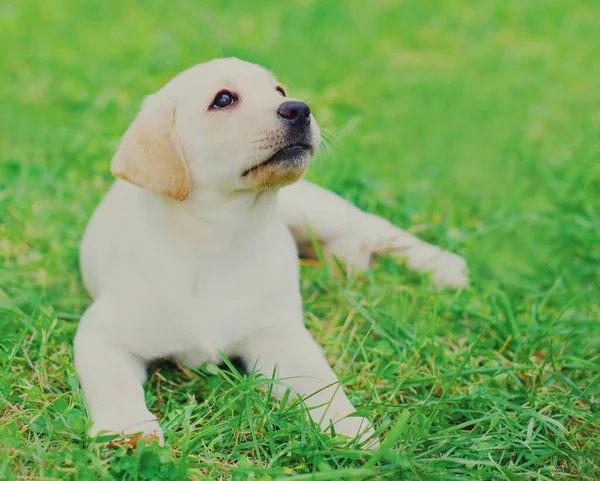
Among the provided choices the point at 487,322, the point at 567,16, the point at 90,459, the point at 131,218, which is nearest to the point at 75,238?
the point at 131,218

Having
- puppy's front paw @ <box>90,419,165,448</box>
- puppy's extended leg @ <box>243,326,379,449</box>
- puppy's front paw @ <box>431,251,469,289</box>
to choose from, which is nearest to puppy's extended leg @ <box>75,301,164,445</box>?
puppy's front paw @ <box>90,419,165,448</box>

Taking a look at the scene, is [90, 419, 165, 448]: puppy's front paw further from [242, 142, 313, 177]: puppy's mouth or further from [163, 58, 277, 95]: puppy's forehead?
[163, 58, 277, 95]: puppy's forehead

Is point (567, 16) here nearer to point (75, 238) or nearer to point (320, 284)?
point (320, 284)

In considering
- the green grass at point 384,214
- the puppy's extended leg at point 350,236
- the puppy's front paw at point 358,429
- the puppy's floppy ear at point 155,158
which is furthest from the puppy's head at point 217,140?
the puppy's extended leg at point 350,236

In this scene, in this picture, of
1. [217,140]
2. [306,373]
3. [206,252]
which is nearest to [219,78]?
[217,140]

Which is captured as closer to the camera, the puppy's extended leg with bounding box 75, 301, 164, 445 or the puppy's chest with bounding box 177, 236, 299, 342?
the puppy's extended leg with bounding box 75, 301, 164, 445

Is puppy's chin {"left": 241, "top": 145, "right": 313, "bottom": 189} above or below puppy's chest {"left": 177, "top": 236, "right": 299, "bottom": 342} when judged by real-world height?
above

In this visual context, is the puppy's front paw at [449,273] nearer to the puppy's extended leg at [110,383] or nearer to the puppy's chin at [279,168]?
the puppy's chin at [279,168]
